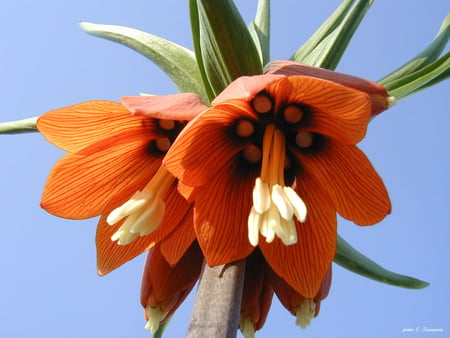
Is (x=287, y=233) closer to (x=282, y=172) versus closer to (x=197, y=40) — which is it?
(x=282, y=172)

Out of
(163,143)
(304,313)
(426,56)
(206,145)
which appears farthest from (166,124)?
(426,56)

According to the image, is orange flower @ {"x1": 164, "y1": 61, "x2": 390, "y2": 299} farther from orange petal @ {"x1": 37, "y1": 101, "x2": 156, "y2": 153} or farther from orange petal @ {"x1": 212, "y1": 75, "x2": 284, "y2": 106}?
orange petal @ {"x1": 37, "y1": 101, "x2": 156, "y2": 153}

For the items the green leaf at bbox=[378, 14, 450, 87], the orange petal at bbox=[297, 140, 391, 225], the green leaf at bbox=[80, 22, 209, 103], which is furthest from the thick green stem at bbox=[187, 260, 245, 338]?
the green leaf at bbox=[378, 14, 450, 87]

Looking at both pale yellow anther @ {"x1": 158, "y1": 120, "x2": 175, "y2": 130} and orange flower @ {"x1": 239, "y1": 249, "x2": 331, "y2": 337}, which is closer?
orange flower @ {"x1": 239, "y1": 249, "x2": 331, "y2": 337}

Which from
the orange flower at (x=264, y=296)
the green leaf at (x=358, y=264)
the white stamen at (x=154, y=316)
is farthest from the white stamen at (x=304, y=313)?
the white stamen at (x=154, y=316)

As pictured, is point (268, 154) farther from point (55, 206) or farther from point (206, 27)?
point (55, 206)

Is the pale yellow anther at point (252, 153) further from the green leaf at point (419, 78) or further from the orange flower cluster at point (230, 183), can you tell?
the green leaf at point (419, 78)
